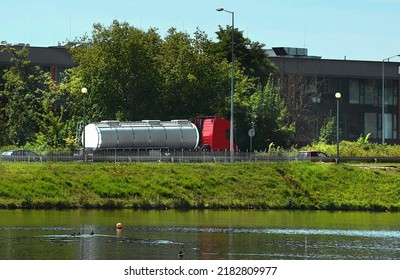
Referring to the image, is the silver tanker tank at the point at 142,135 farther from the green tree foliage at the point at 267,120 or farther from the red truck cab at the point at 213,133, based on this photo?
the green tree foliage at the point at 267,120

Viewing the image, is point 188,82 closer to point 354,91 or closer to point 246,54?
point 246,54

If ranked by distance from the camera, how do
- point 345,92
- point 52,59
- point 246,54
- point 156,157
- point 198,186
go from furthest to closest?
point 345,92, point 52,59, point 246,54, point 156,157, point 198,186

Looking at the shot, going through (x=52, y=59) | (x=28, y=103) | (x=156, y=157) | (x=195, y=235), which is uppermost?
(x=52, y=59)

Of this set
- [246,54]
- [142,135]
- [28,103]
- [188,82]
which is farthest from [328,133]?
[142,135]

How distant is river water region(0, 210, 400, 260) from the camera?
174 ft

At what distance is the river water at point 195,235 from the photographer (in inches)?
2084

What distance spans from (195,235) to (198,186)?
24.1 metres

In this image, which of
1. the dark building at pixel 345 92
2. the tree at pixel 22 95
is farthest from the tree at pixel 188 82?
the dark building at pixel 345 92

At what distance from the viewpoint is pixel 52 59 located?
136125 millimetres

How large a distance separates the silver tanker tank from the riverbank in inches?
493

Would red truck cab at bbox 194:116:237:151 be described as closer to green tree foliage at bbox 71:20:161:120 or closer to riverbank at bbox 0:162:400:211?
green tree foliage at bbox 71:20:161:120

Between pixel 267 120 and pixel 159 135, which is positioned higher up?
pixel 267 120

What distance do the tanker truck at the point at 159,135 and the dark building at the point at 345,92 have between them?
35343 millimetres
